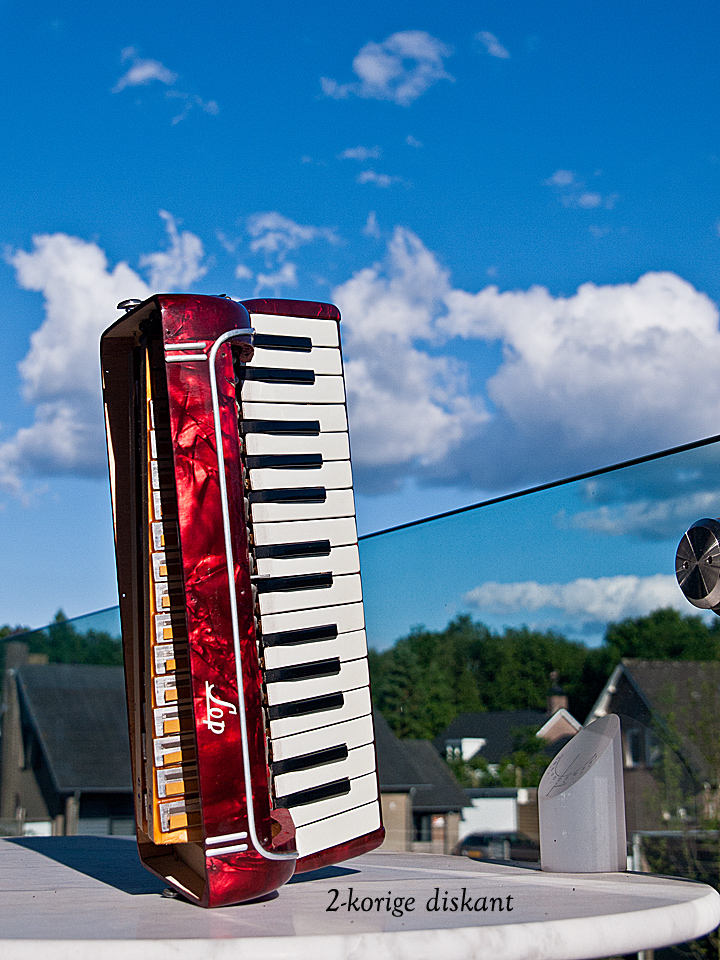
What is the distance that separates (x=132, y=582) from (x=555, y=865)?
159 cm

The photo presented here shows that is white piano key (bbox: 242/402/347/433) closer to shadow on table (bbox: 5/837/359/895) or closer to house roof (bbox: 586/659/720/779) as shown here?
shadow on table (bbox: 5/837/359/895)

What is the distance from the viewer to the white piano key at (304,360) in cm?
238

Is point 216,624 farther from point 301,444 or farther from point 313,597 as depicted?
point 301,444

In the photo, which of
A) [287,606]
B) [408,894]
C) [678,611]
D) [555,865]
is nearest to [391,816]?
[555,865]

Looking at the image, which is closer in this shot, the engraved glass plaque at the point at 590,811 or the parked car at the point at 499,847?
the engraved glass plaque at the point at 590,811

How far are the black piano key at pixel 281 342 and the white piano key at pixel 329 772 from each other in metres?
1.01

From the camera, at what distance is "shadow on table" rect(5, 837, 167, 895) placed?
255 centimetres

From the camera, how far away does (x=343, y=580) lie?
7.92ft

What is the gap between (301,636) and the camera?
2.28 meters

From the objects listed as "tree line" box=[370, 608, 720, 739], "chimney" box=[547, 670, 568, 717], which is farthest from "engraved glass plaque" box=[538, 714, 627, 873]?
"chimney" box=[547, 670, 568, 717]

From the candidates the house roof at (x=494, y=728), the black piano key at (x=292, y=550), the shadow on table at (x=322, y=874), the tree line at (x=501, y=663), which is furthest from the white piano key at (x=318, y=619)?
the house roof at (x=494, y=728)

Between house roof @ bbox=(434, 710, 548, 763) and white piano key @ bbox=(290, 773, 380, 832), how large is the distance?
1392 mm

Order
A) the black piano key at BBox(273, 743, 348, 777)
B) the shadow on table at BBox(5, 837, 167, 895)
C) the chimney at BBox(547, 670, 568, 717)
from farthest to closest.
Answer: the chimney at BBox(547, 670, 568, 717), the shadow on table at BBox(5, 837, 167, 895), the black piano key at BBox(273, 743, 348, 777)

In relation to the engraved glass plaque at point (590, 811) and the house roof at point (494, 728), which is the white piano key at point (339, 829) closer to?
the engraved glass plaque at point (590, 811)
